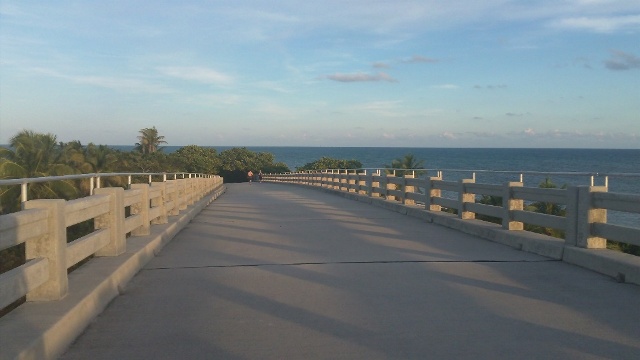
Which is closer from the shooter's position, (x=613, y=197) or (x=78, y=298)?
(x=78, y=298)

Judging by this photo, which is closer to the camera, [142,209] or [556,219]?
[556,219]

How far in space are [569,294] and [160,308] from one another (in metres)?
4.52

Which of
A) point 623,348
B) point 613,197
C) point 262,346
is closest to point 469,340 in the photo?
point 623,348

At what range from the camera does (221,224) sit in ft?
52.7

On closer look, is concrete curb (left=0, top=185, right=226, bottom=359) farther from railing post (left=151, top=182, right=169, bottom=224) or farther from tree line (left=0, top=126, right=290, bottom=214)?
tree line (left=0, top=126, right=290, bottom=214)

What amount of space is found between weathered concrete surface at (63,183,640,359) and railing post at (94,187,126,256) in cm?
51

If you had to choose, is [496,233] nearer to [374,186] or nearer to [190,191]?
[190,191]

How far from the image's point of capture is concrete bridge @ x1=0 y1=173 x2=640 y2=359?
5.50 m

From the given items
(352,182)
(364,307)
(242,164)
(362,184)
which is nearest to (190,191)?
(362,184)

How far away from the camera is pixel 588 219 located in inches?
369

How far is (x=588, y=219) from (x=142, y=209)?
22.3ft

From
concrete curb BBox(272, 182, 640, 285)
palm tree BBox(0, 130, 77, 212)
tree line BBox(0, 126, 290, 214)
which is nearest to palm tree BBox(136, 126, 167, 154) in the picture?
tree line BBox(0, 126, 290, 214)

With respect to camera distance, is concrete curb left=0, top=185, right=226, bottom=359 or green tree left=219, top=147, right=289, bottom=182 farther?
green tree left=219, top=147, right=289, bottom=182

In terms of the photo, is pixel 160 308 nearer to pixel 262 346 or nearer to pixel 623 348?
pixel 262 346
